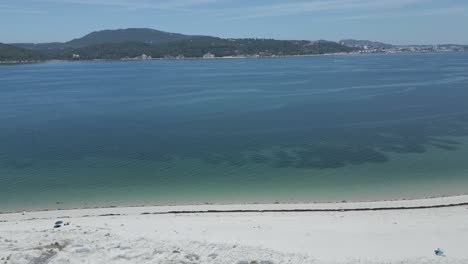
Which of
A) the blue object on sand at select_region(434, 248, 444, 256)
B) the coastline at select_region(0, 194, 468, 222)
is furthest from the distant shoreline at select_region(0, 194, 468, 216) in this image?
the blue object on sand at select_region(434, 248, 444, 256)

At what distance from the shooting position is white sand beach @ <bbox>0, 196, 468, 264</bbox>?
17469 mm

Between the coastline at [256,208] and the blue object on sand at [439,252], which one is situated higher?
the blue object on sand at [439,252]

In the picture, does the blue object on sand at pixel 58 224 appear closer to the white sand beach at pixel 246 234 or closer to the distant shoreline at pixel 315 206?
the white sand beach at pixel 246 234

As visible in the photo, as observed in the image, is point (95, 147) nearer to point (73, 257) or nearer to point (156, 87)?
point (73, 257)

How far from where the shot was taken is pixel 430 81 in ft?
283

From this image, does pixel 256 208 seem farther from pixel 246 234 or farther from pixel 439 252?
pixel 439 252

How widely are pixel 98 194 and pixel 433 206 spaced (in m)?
18.2

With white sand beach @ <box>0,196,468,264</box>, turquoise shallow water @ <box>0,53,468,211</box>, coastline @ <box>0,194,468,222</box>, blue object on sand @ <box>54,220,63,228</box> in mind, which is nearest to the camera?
white sand beach @ <box>0,196,468,264</box>

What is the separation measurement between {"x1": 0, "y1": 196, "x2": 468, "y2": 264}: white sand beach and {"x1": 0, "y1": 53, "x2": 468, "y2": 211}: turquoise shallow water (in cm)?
245

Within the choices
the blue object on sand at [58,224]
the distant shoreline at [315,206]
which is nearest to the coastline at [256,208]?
the distant shoreline at [315,206]

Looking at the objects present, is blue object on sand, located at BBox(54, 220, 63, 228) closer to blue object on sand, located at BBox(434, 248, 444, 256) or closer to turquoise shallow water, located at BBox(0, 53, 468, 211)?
turquoise shallow water, located at BBox(0, 53, 468, 211)

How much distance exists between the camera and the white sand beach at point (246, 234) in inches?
688

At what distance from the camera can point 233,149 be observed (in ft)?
118

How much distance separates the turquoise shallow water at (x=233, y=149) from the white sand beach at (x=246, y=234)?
8.05 ft
